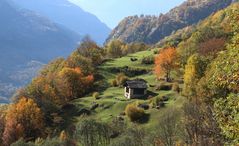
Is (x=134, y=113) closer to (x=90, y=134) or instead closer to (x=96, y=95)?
(x=90, y=134)

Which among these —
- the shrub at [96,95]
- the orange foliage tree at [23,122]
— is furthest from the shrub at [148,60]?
the orange foliage tree at [23,122]

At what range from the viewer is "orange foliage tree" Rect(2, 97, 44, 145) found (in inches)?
4525

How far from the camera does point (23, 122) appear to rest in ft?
391

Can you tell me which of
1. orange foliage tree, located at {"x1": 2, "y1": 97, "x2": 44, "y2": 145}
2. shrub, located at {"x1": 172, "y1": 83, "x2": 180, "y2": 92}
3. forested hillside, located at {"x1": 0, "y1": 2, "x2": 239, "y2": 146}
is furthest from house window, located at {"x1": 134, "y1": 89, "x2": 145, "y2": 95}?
orange foliage tree, located at {"x1": 2, "y1": 97, "x2": 44, "y2": 145}

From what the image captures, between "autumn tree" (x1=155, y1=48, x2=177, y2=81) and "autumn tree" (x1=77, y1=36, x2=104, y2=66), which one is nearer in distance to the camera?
"autumn tree" (x1=155, y1=48, x2=177, y2=81)

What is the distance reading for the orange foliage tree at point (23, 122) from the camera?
11494cm

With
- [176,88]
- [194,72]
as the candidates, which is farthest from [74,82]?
[194,72]

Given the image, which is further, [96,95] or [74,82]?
[74,82]

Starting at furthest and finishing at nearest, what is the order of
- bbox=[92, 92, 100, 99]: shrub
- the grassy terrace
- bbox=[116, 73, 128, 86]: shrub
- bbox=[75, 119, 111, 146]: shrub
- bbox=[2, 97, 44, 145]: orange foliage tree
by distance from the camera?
bbox=[116, 73, 128, 86]: shrub → bbox=[92, 92, 100, 99]: shrub → bbox=[2, 97, 44, 145]: orange foliage tree → the grassy terrace → bbox=[75, 119, 111, 146]: shrub

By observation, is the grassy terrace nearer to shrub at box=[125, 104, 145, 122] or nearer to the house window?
shrub at box=[125, 104, 145, 122]

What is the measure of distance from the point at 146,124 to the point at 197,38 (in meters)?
42.1

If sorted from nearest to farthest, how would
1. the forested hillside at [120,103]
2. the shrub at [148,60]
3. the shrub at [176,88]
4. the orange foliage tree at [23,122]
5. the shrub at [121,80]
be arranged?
the forested hillside at [120,103], the orange foliage tree at [23,122], the shrub at [176,88], the shrub at [121,80], the shrub at [148,60]

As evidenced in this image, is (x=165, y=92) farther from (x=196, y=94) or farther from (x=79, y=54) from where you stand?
(x=79, y=54)

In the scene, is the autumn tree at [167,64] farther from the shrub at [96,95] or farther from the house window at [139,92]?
the shrub at [96,95]
